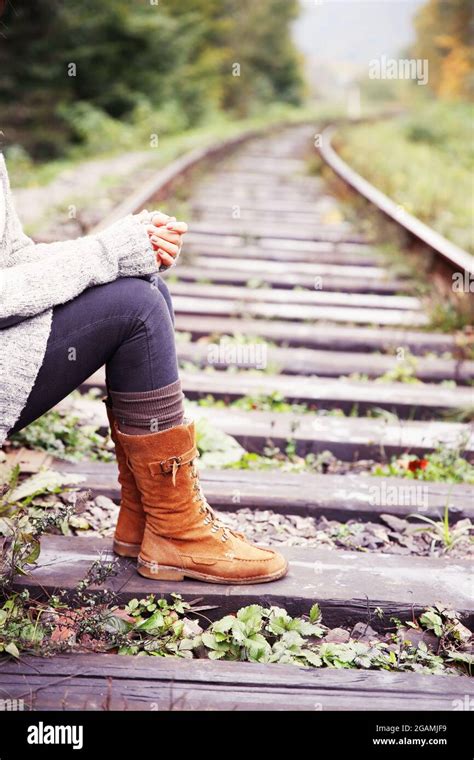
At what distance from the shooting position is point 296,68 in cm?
3700

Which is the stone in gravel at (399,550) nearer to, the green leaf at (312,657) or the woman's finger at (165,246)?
the green leaf at (312,657)

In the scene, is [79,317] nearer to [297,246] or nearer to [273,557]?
[273,557]

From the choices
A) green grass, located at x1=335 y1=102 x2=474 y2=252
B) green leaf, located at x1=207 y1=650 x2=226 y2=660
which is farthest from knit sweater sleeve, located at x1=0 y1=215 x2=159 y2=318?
green grass, located at x1=335 y1=102 x2=474 y2=252

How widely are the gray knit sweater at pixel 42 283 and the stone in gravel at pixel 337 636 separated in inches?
37.6

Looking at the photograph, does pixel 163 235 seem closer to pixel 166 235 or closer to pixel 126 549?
pixel 166 235

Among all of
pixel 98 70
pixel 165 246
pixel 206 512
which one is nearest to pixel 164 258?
pixel 165 246

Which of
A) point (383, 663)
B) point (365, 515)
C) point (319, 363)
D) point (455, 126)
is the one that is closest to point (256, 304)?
point (319, 363)

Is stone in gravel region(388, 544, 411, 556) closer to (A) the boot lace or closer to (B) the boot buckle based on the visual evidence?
(A) the boot lace

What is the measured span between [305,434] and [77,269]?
1.50 m

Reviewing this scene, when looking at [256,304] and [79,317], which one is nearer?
[79,317]

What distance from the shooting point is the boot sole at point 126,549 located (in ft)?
7.16

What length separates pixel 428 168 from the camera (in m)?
11.2

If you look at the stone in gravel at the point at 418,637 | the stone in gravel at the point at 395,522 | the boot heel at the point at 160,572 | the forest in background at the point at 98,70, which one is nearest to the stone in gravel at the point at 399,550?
the stone in gravel at the point at 395,522

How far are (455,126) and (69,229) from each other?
51.9ft
